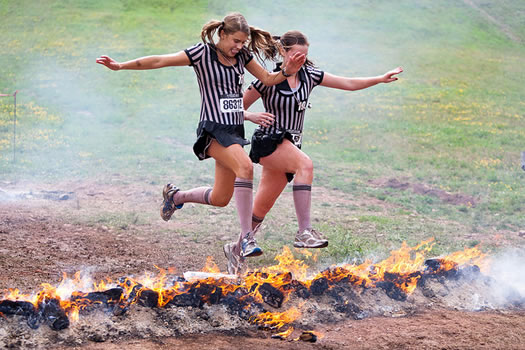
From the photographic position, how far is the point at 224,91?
5387mm

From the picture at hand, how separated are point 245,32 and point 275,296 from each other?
2309 millimetres

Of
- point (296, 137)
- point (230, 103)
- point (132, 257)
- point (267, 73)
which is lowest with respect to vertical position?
point (132, 257)

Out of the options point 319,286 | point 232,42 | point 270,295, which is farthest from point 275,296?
point 232,42

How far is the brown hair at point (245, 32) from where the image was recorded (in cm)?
526

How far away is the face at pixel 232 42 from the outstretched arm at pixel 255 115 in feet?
1.78

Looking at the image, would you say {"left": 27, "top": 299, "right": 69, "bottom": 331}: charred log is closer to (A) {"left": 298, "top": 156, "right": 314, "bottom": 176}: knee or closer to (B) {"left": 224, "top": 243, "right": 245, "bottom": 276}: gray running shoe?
(B) {"left": 224, "top": 243, "right": 245, "bottom": 276}: gray running shoe

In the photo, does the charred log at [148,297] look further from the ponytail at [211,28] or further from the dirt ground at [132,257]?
the ponytail at [211,28]

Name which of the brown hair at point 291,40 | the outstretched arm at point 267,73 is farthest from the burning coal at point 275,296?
the brown hair at point 291,40

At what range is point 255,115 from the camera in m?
5.70

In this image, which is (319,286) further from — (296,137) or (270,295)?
(296,137)

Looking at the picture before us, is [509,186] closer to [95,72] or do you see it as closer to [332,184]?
[332,184]

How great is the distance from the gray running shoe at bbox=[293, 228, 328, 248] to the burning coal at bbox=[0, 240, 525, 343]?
12.9 inches

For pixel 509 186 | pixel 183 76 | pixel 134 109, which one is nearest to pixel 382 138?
pixel 509 186

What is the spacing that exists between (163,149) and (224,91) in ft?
32.3
